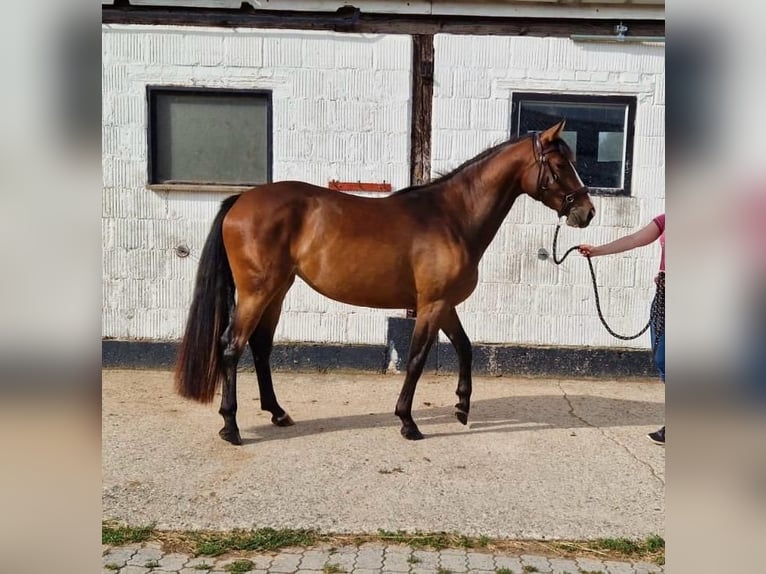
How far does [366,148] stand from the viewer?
4.91 meters

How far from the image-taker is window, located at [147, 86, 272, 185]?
4.93 meters

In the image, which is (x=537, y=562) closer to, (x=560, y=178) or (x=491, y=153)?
(x=560, y=178)

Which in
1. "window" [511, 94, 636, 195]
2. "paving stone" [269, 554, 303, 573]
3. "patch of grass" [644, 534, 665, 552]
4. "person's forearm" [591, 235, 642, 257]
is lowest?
"paving stone" [269, 554, 303, 573]

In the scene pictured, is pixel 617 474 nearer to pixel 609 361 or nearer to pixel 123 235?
pixel 609 361

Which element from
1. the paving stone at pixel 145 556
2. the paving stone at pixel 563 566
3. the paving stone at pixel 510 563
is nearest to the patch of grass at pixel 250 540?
the paving stone at pixel 145 556

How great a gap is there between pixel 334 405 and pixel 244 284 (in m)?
1.28

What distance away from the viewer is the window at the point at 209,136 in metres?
4.93

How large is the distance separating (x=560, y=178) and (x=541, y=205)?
1.60 metres

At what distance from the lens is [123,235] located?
16.4 feet

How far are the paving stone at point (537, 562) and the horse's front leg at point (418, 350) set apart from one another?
129cm

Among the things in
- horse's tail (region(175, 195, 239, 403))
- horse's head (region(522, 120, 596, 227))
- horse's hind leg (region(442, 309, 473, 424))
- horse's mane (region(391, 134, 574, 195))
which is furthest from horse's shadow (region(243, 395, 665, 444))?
horse's mane (region(391, 134, 574, 195))

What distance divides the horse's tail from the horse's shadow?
45 centimetres

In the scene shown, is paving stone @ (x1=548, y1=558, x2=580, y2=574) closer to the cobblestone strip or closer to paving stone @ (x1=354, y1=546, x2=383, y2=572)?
the cobblestone strip

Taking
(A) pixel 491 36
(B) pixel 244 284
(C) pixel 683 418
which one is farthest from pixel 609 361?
(C) pixel 683 418
